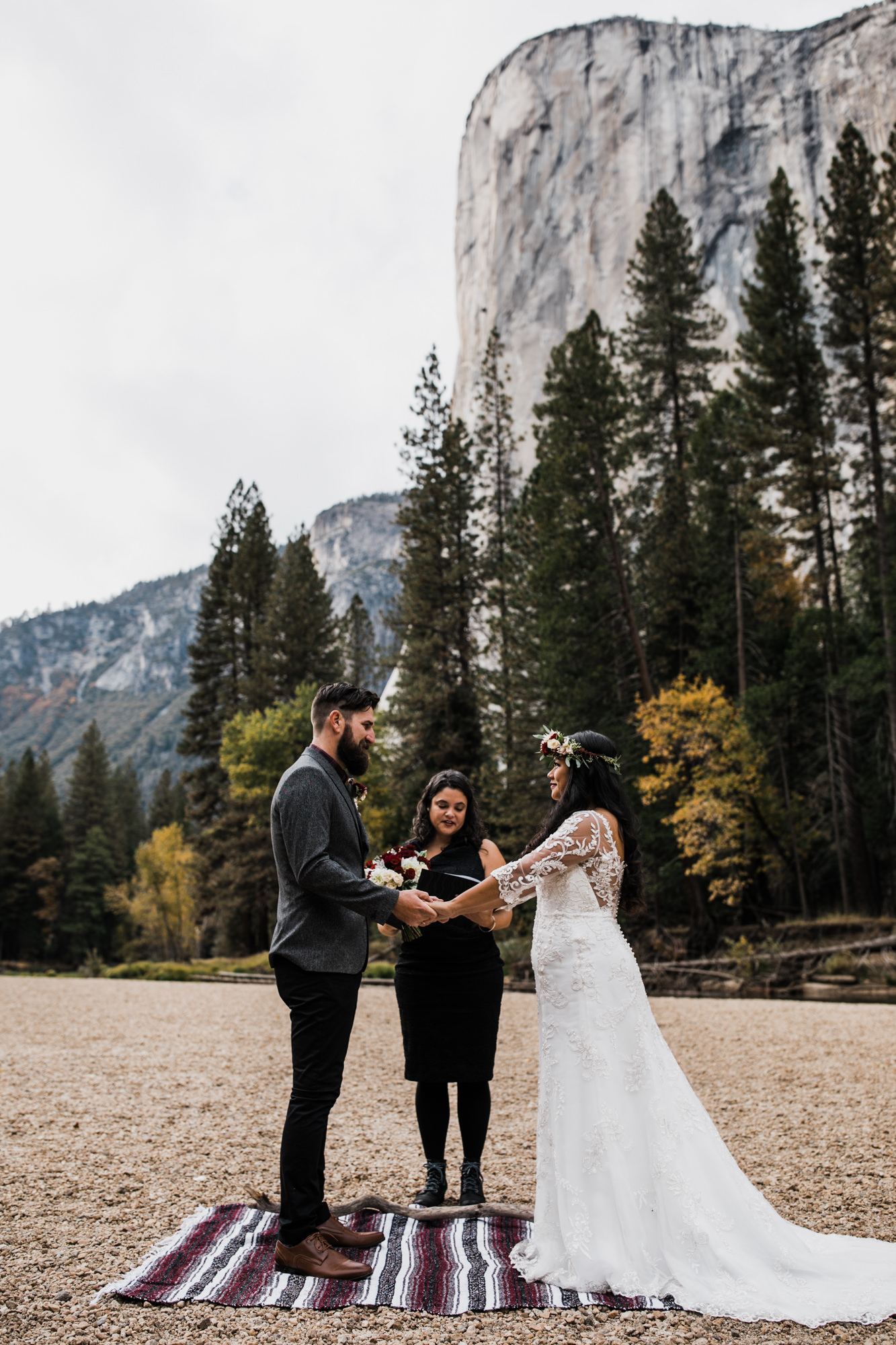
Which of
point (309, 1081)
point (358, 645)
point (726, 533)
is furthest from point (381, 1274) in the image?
point (358, 645)

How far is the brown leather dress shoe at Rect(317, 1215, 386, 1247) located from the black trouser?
0.05 meters

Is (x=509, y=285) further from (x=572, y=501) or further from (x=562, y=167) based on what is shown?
(x=572, y=501)

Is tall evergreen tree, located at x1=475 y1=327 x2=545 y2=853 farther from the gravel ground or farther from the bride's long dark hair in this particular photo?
the bride's long dark hair

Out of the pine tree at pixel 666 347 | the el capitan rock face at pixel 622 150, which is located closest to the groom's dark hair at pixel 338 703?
the pine tree at pixel 666 347

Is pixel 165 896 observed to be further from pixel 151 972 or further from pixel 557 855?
pixel 557 855

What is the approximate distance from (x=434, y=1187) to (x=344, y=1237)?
688 millimetres

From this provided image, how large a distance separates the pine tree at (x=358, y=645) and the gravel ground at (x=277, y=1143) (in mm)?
28637

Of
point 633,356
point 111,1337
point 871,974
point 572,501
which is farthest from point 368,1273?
point 633,356

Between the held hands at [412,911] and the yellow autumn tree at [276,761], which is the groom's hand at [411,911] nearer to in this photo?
the held hands at [412,911]

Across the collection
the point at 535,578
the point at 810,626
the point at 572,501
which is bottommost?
the point at 810,626

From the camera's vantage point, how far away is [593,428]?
2109cm

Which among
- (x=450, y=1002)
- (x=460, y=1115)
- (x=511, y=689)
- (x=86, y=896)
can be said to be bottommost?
(x=86, y=896)

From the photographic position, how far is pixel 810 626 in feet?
67.4

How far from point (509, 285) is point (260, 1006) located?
2072 inches
